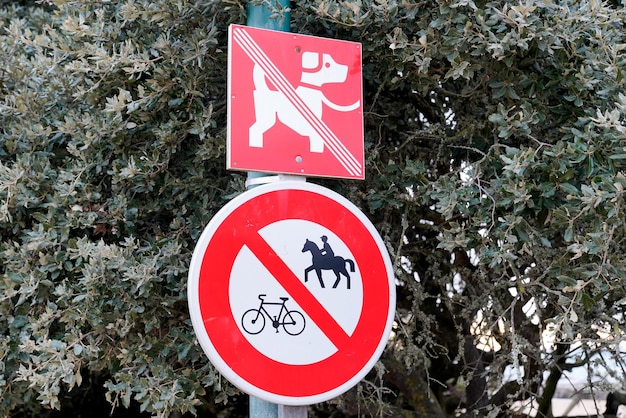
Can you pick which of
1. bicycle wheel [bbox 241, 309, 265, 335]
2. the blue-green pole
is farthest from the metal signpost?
the blue-green pole

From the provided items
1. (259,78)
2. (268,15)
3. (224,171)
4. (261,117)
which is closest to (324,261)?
(261,117)

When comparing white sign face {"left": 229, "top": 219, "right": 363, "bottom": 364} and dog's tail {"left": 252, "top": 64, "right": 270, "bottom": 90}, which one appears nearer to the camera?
white sign face {"left": 229, "top": 219, "right": 363, "bottom": 364}

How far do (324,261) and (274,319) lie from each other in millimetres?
221

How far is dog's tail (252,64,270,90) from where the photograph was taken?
7.07 feet

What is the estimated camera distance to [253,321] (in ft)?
6.37

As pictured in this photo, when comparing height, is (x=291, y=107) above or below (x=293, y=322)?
above

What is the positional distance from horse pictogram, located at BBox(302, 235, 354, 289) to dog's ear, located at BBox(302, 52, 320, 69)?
1.82 feet

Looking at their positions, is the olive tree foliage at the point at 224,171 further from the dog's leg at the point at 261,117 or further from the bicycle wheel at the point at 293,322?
the bicycle wheel at the point at 293,322

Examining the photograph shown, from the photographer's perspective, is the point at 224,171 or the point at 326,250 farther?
the point at 224,171

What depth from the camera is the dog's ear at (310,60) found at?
7.38 ft

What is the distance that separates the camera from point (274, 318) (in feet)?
6.45

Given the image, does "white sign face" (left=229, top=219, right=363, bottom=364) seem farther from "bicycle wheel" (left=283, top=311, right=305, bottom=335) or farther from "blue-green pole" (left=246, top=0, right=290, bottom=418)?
"blue-green pole" (left=246, top=0, right=290, bottom=418)

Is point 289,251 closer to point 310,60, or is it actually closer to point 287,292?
point 287,292

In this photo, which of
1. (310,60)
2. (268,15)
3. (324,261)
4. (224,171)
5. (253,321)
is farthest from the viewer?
(224,171)
